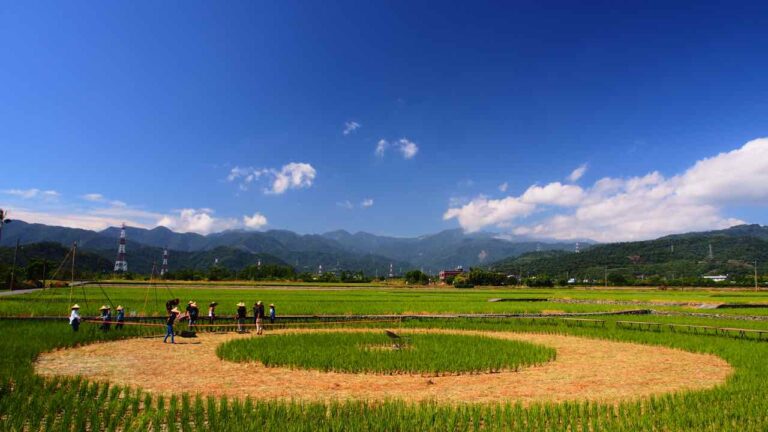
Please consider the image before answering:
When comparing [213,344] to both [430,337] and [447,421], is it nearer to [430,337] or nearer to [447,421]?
[430,337]

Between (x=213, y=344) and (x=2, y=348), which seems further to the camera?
(x=213, y=344)

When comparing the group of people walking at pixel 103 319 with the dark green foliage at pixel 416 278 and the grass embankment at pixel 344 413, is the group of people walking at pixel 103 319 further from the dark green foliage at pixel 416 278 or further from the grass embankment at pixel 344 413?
the dark green foliage at pixel 416 278

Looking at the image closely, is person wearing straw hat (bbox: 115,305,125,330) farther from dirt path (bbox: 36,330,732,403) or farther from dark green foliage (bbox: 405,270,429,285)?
dark green foliage (bbox: 405,270,429,285)

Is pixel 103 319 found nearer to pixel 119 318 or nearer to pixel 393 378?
pixel 119 318

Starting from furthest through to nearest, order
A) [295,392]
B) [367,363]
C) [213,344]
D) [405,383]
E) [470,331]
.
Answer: [470,331]
[213,344]
[367,363]
[405,383]
[295,392]

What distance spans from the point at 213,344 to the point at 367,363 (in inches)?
385

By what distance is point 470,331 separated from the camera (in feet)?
99.3

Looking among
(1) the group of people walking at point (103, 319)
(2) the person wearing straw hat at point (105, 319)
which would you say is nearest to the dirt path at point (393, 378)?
(1) the group of people walking at point (103, 319)

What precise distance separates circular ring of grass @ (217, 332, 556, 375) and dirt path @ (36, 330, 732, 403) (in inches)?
26.2

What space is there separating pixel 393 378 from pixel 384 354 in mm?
3394

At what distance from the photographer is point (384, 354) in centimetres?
1908

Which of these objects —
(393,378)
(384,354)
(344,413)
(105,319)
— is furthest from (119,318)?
(344,413)

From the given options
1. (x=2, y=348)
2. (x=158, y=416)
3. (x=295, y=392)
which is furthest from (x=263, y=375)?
(x=2, y=348)

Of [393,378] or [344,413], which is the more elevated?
[344,413]
